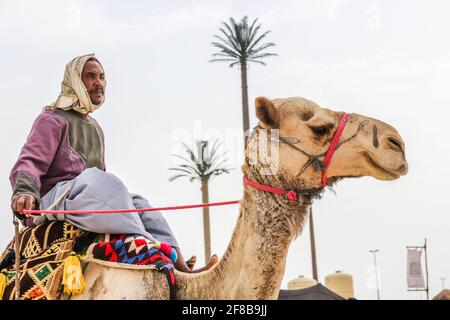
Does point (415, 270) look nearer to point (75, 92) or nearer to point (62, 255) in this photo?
point (75, 92)

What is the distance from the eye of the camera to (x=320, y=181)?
3758 mm

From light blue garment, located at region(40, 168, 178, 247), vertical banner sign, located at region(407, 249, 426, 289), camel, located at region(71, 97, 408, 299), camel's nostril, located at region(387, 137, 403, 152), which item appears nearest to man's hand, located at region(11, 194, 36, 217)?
light blue garment, located at region(40, 168, 178, 247)

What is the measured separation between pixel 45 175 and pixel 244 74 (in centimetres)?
1666

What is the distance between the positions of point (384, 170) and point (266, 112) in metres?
0.70

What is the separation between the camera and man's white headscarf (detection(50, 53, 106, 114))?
468cm

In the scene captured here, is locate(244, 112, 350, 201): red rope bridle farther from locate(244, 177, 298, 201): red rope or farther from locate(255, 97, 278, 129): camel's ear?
locate(255, 97, 278, 129): camel's ear

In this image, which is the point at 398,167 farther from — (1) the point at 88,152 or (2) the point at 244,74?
Result: (2) the point at 244,74

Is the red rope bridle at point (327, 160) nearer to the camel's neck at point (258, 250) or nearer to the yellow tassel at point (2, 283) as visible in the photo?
the camel's neck at point (258, 250)

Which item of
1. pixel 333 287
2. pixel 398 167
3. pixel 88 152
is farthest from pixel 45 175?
pixel 333 287

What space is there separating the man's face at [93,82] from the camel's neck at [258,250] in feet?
4.73

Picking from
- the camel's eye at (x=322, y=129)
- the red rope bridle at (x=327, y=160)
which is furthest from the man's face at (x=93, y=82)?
the camel's eye at (x=322, y=129)

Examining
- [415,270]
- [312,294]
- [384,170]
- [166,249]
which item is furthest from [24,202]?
[415,270]

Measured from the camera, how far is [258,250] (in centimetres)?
378

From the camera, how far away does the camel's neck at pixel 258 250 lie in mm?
3750
